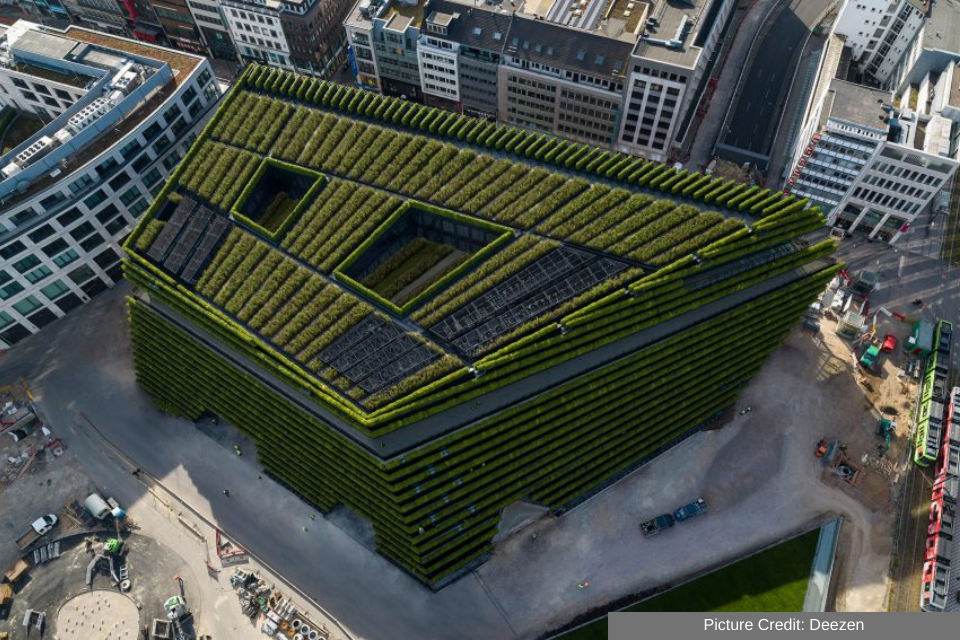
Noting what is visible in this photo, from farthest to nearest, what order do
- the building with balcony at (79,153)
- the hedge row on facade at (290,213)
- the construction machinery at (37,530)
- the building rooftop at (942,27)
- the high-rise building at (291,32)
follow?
the high-rise building at (291,32) < the building rooftop at (942,27) < the building with balcony at (79,153) < the hedge row on facade at (290,213) < the construction machinery at (37,530)

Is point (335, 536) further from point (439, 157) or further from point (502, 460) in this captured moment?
point (439, 157)

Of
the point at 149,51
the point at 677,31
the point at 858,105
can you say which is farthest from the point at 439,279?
the point at 858,105

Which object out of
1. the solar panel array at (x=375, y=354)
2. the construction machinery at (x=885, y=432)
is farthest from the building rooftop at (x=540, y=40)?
the construction machinery at (x=885, y=432)

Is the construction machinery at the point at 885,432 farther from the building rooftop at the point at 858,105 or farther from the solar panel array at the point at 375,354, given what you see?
the solar panel array at the point at 375,354

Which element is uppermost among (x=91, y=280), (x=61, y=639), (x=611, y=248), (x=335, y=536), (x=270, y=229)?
(x=611, y=248)

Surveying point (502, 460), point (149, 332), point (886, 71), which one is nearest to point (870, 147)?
point (886, 71)

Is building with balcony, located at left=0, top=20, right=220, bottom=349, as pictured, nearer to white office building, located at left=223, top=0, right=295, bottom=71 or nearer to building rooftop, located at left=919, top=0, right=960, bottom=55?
white office building, located at left=223, top=0, right=295, bottom=71
